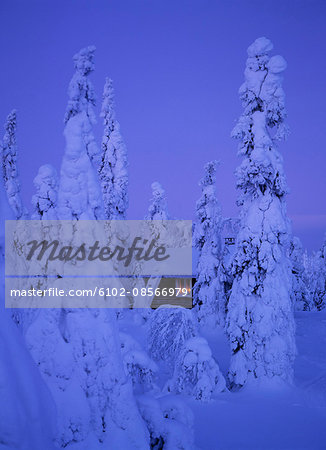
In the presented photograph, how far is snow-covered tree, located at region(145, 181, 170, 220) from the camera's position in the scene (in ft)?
107

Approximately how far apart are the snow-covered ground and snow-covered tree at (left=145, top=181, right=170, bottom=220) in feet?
58.4

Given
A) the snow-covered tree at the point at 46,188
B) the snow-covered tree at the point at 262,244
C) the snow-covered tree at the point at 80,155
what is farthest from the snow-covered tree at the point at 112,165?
the snow-covered tree at the point at 80,155

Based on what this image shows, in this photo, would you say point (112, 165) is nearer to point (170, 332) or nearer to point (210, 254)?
point (210, 254)

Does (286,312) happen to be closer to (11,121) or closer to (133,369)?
(133,369)

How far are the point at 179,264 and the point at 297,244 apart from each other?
10.6 metres

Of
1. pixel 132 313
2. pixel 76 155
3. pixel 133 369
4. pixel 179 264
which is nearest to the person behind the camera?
pixel 76 155

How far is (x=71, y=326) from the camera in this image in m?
6.61

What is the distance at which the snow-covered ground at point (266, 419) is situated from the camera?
1100cm

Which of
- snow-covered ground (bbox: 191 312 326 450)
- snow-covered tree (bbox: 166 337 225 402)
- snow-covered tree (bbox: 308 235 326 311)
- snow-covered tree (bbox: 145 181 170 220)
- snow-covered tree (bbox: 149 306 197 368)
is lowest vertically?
snow-covered ground (bbox: 191 312 326 450)

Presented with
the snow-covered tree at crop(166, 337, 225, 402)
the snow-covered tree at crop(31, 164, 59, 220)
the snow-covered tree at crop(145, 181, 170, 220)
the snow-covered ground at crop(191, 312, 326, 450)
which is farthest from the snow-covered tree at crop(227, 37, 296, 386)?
the snow-covered tree at crop(145, 181, 170, 220)

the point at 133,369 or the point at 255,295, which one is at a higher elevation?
the point at 255,295

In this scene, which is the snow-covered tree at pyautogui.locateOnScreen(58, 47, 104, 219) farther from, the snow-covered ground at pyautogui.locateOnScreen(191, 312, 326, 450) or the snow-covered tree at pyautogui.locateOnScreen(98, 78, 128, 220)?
the snow-covered tree at pyautogui.locateOnScreen(98, 78, 128, 220)

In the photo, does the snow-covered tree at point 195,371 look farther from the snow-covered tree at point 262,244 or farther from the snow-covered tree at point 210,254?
the snow-covered tree at point 210,254

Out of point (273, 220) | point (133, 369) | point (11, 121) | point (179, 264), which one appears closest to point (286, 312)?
point (273, 220)
